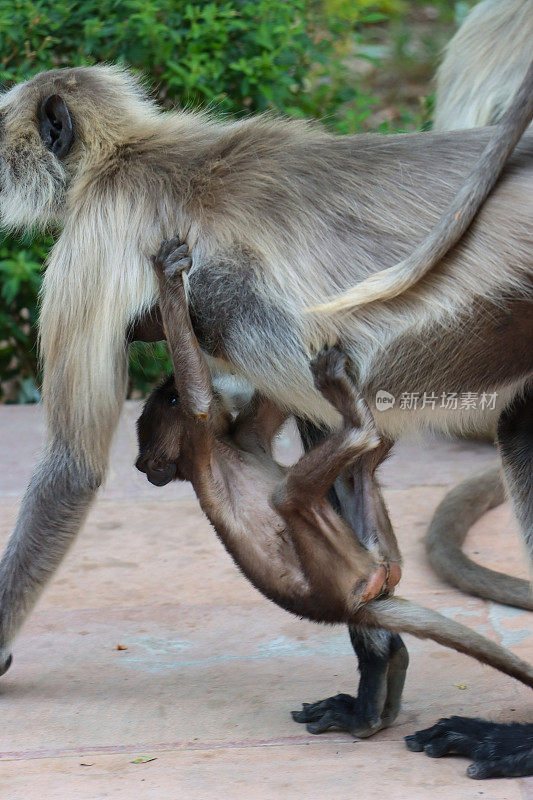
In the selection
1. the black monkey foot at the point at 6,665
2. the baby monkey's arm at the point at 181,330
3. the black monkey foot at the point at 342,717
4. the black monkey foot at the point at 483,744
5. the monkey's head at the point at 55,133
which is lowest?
the black monkey foot at the point at 6,665

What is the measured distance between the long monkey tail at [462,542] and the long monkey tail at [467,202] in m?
1.41

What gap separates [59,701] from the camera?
10.3 ft

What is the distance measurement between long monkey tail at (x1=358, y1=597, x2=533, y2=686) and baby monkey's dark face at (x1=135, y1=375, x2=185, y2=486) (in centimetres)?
66

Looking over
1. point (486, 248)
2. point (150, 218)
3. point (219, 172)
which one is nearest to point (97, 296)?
point (150, 218)

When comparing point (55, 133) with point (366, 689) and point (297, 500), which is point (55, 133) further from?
point (366, 689)

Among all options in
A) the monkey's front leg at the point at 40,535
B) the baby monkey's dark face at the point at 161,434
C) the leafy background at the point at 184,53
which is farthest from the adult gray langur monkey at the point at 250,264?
the leafy background at the point at 184,53

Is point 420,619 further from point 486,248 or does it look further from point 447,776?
point 486,248

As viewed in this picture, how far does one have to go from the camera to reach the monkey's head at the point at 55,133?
306 centimetres

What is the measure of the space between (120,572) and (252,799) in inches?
60.9

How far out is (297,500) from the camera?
8.93 ft

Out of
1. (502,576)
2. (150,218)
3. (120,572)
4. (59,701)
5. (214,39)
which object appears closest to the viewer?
(150,218)

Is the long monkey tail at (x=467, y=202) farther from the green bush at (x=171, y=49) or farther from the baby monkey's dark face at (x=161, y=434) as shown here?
the green bush at (x=171, y=49)

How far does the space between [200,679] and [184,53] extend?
310 cm

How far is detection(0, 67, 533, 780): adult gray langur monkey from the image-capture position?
2.57m
